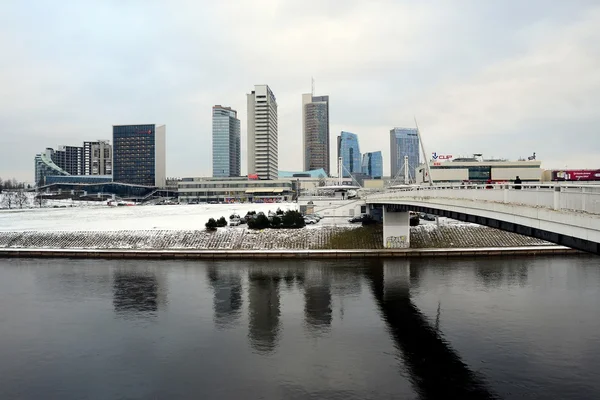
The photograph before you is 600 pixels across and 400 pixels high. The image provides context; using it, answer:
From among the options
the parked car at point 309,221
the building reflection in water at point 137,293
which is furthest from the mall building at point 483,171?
the building reflection in water at point 137,293

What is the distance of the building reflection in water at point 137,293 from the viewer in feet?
86.4

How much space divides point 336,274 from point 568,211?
24.8m

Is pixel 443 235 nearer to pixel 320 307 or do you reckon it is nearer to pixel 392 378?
pixel 320 307

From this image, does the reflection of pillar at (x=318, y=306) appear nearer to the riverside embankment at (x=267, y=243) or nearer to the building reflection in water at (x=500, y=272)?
the building reflection in water at (x=500, y=272)

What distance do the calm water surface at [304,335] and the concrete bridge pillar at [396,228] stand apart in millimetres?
10678

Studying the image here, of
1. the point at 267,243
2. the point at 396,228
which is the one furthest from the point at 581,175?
the point at 267,243

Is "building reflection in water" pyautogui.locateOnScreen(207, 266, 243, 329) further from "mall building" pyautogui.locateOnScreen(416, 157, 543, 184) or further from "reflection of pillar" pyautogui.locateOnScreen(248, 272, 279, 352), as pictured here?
"mall building" pyautogui.locateOnScreen(416, 157, 543, 184)

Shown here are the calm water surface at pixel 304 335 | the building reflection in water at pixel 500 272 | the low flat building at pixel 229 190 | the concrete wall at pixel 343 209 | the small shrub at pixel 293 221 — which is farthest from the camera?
the low flat building at pixel 229 190

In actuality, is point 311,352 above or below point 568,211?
below

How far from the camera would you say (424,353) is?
1912cm

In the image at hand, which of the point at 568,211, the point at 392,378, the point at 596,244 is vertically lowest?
the point at 392,378

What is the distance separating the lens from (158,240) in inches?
2013

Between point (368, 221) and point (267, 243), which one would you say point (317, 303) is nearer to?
point (267, 243)

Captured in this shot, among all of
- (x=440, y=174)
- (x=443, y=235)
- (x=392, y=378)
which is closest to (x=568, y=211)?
(x=392, y=378)
